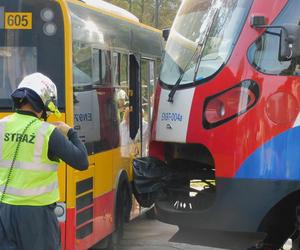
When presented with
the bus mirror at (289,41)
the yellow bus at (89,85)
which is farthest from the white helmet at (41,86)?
the bus mirror at (289,41)

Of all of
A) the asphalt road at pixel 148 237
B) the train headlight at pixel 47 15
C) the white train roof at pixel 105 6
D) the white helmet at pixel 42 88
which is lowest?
the asphalt road at pixel 148 237

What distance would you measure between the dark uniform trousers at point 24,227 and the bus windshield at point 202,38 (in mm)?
2424

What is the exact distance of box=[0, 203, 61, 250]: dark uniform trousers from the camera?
412cm

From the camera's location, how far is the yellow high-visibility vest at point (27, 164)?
4129 mm

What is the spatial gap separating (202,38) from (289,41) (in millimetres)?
1028

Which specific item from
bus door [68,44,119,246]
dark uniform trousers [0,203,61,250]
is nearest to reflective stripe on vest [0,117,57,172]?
dark uniform trousers [0,203,61,250]

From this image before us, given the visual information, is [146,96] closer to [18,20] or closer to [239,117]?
[18,20]

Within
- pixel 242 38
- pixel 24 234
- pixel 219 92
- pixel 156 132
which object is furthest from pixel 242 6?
pixel 24 234

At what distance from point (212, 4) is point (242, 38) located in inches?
25.5

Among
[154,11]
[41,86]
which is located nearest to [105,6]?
[41,86]

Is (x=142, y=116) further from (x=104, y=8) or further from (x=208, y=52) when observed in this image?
(x=208, y=52)

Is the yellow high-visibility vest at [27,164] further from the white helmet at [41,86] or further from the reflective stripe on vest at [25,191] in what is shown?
the white helmet at [41,86]

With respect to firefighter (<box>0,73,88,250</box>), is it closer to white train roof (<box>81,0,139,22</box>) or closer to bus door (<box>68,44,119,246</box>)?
bus door (<box>68,44,119,246</box>)

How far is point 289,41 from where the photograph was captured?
18.0 ft
